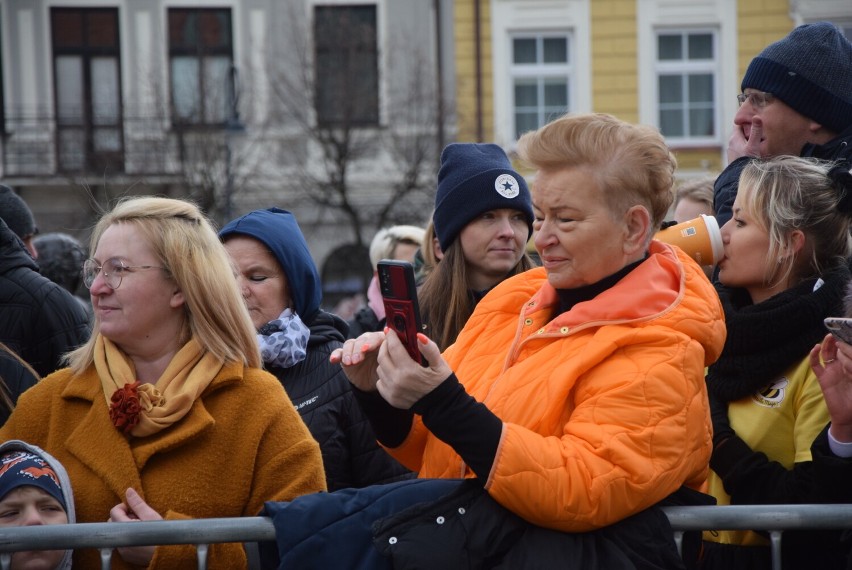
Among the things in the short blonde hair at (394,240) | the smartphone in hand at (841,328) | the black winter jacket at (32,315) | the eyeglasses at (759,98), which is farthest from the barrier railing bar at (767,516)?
the short blonde hair at (394,240)

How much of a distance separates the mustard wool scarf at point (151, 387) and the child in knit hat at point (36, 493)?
20 cm

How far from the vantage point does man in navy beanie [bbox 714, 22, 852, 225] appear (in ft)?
12.3

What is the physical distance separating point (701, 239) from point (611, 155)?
0.93m

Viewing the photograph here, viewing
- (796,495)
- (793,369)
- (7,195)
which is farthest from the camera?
(7,195)

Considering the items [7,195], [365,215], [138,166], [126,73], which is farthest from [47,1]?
[7,195]

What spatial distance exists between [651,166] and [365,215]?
18.4 meters

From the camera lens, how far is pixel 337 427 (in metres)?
3.87

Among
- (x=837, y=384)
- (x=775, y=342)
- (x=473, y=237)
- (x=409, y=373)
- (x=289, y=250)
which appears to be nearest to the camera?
(x=409, y=373)

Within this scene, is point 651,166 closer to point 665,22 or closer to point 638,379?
point 638,379

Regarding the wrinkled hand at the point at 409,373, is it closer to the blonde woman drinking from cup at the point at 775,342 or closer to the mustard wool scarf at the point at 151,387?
the mustard wool scarf at the point at 151,387

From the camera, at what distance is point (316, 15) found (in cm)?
2114

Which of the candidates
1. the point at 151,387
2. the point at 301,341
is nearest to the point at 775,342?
the point at 301,341

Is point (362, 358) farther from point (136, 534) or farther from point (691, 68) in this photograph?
point (691, 68)

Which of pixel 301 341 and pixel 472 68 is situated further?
pixel 472 68
